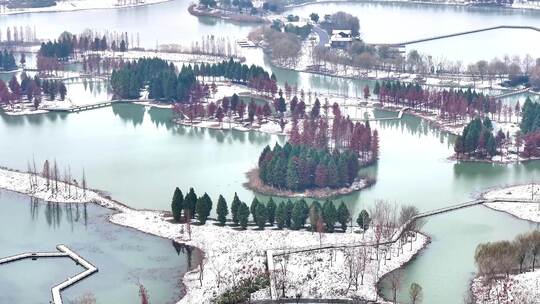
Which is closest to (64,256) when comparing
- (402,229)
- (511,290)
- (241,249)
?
(241,249)

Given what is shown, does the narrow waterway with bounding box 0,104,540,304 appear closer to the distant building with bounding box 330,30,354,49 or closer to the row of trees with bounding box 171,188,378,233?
the row of trees with bounding box 171,188,378,233

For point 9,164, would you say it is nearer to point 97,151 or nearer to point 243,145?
point 97,151

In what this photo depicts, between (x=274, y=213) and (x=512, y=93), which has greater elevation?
(x=512, y=93)

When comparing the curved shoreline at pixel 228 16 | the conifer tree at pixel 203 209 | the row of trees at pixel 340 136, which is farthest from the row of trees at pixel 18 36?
the conifer tree at pixel 203 209

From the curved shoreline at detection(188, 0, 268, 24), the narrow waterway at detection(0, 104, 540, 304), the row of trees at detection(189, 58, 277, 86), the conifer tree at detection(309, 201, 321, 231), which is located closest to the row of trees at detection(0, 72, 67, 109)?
the narrow waterway at detection(0, 104, 540, 304)

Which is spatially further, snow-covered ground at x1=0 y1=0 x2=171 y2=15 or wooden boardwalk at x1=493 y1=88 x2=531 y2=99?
snow-covered ground at x1=0 y1=0 x2=171 y2=15

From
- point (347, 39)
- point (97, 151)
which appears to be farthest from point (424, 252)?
point (347, 39)

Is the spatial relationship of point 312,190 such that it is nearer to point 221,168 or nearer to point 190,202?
point 221,168
